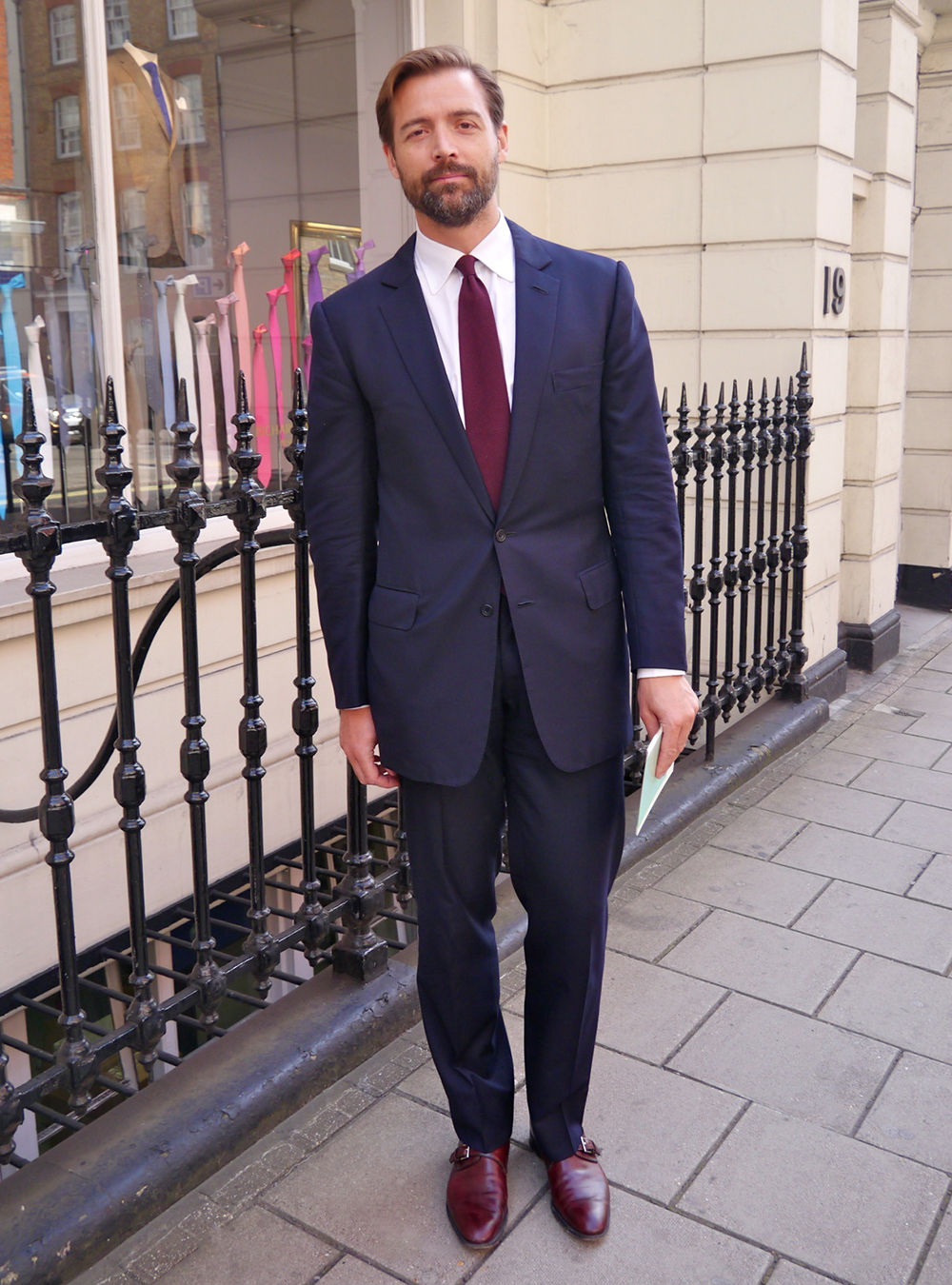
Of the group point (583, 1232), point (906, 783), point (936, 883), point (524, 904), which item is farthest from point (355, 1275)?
point (906, 783)

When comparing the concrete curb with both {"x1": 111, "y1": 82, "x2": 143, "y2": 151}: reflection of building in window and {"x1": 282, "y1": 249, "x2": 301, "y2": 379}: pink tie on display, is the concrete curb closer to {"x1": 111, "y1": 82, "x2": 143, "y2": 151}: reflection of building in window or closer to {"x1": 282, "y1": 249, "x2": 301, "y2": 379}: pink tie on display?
{"x1": 282, "y1": 249, "x2": 301, "y2": 379}: pink tie on display

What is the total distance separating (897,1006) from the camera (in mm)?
3236

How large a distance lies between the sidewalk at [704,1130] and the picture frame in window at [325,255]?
313 centimetres

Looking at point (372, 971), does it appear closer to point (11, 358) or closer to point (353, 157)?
point (11, 358)

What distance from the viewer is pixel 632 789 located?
4699mm

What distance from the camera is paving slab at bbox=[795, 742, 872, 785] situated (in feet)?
16.8

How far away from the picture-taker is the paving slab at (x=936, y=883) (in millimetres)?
3912

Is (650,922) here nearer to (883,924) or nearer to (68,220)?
(883,924)

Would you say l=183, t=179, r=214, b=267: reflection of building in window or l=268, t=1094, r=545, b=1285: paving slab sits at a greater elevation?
l=183, t=179, r=214, b=267: reflection of building in window

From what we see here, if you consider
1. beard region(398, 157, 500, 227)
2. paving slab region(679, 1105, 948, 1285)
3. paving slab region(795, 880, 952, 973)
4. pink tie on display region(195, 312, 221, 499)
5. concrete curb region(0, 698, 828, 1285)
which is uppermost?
beard region(398, 157, 500, 227)

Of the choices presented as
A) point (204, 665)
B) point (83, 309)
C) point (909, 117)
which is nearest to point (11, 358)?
point (83, 309)

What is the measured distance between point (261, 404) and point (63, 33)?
171 centimetres

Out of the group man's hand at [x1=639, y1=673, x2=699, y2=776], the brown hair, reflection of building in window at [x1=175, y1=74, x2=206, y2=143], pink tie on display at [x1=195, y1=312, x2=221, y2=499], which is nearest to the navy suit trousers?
man's hand at [x1=639, y1=673, x2=699, y2=776]

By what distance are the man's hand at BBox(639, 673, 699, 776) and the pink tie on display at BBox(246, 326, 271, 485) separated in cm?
339
